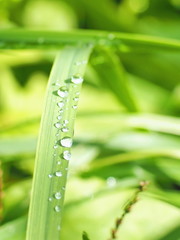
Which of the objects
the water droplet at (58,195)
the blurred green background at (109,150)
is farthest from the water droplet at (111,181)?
A: the water droplet at (58,195)

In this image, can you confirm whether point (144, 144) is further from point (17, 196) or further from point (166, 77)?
point (166, 77)

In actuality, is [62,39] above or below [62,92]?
above

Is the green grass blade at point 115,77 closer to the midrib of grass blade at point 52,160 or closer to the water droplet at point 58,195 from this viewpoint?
the midrib of grass blade at point 52,160

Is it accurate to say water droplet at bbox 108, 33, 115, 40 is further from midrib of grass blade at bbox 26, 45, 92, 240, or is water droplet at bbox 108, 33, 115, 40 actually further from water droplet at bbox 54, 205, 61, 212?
water droplet at bbox 54, 205, 61, 212

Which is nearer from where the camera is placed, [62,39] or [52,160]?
[52,160]

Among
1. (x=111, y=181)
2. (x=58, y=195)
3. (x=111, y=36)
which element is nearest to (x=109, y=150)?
(x=111, y=181)

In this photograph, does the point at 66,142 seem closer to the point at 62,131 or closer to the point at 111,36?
the point at 62,131

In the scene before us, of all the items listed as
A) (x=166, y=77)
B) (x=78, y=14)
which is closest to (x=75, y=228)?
(x=166, y=77)
